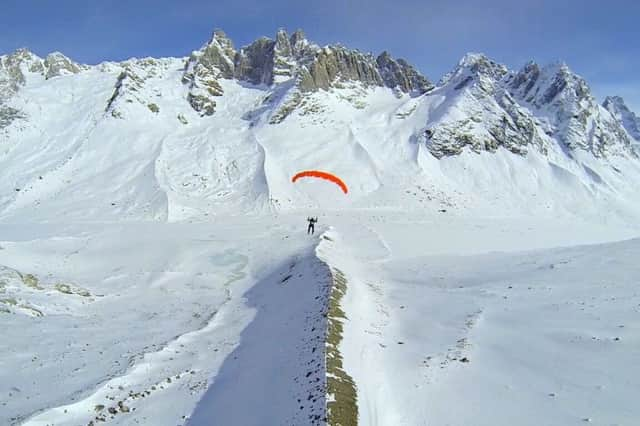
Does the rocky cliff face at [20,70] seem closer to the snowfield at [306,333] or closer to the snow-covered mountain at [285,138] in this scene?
the snow-covered mountain at [285,138]

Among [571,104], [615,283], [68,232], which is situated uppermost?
[571,104]

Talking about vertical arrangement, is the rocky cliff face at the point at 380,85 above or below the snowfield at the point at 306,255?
above

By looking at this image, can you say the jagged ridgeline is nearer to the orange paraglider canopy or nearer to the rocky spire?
the rocky spire

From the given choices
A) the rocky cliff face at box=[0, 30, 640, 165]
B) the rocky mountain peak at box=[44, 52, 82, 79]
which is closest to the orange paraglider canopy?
the rocky cliff face at box=[0, 30, 640, 165]

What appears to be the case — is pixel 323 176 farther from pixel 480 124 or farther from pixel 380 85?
pixel 380 85

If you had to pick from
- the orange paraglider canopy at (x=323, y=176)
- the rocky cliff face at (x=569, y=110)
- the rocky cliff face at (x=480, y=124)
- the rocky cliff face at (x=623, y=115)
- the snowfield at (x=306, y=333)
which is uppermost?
the rocky cliff face at (x=623, y=115)

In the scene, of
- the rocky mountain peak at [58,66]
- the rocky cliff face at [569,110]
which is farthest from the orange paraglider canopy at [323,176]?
the rocky mountain peak at [58,66]

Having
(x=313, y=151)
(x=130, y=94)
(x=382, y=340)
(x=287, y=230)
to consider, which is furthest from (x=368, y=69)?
(x=382, y=340)

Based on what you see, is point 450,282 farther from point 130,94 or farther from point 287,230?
point 130,94
